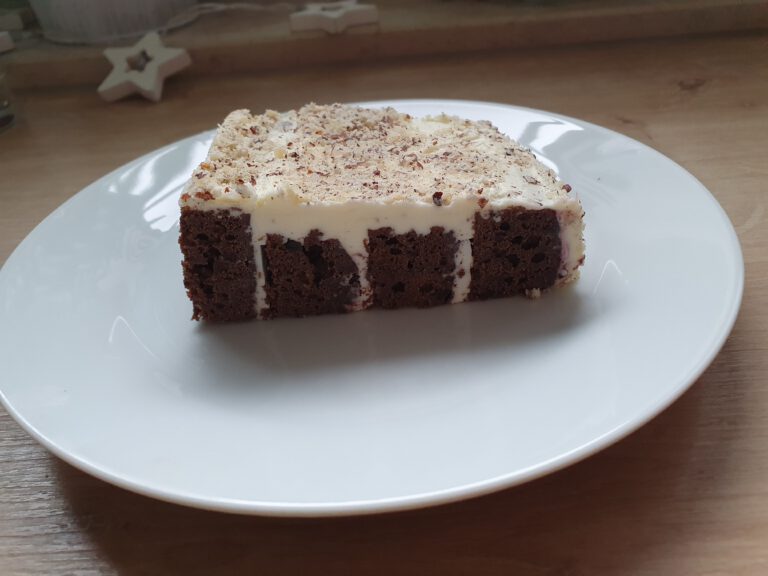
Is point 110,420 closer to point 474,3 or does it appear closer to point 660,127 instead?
point 660,127

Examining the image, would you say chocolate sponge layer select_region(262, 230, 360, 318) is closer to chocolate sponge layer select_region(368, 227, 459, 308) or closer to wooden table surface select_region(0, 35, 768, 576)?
chocolate sponge layer select_region(368, 227, 459, 308)

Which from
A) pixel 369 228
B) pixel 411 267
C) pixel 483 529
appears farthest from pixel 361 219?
pixel 483 529

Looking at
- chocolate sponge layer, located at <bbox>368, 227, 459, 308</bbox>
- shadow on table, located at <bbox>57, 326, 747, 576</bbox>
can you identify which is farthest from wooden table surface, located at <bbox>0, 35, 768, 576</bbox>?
chocolate sponge layer, located at <bbox>368, 227, 459, 308</bbox>

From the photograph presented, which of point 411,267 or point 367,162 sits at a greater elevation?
point 367,162

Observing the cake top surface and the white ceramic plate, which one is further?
the cake top surface

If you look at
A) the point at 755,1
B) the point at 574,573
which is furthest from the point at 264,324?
the point at 755,1

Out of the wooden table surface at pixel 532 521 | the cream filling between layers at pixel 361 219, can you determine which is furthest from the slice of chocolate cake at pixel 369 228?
the wooden table surface at pixel 532 521

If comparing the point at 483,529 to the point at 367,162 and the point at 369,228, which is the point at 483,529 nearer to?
the point at 369,228
